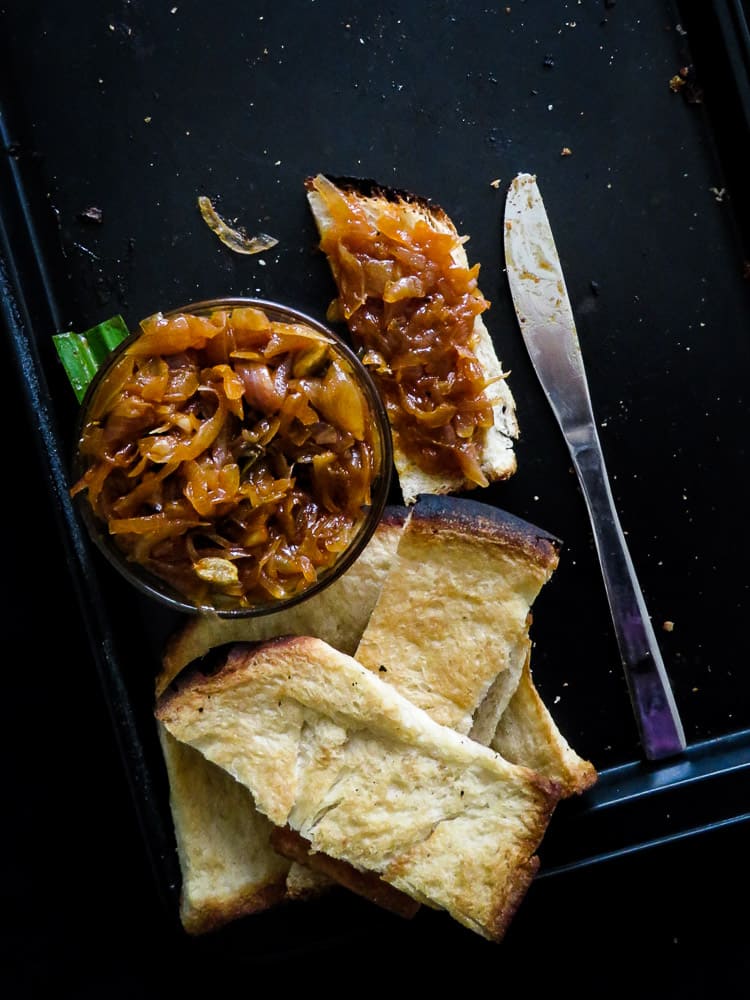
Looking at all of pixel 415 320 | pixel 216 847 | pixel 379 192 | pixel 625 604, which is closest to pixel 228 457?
pixel 415 320

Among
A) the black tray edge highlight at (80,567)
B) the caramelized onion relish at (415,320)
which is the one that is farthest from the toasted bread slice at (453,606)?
the black tray edge highlight at (80,567)

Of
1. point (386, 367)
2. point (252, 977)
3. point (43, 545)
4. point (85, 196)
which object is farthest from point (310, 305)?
point (252, 977)

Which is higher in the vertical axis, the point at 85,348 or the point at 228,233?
the point at 228,233

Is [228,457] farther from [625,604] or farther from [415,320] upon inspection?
[625,604]

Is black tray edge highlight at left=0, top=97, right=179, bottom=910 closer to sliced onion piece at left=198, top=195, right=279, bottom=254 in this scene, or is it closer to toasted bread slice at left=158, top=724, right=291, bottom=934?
toasted bread slice at left=158, top=724, right=291, bottom=934

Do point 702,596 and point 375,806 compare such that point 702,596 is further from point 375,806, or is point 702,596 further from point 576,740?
point 375,806

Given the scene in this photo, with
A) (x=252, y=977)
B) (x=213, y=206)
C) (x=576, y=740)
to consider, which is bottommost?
(x=252, y=977)
